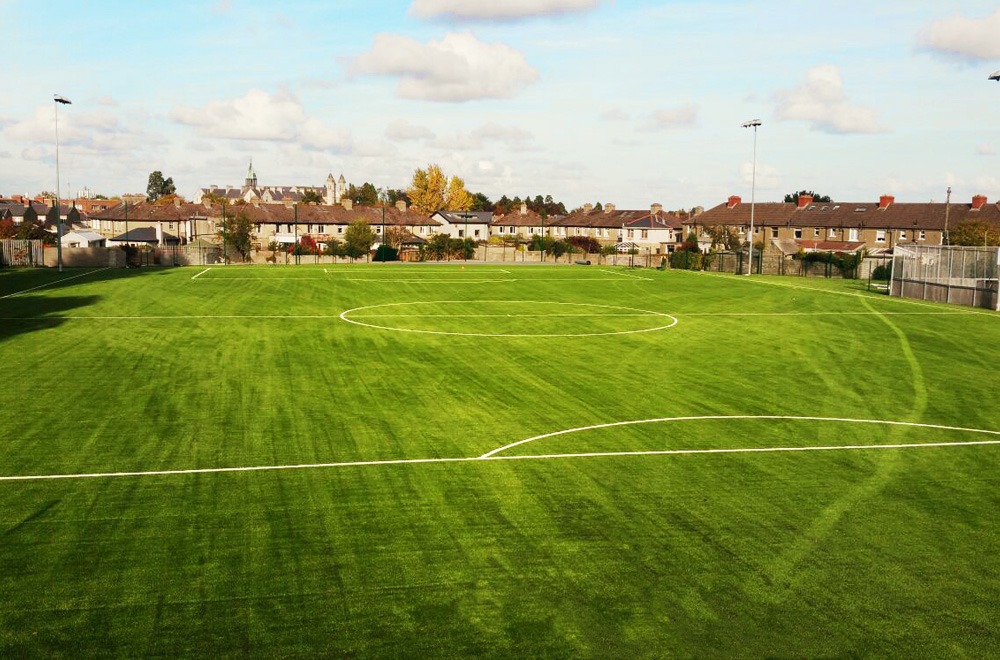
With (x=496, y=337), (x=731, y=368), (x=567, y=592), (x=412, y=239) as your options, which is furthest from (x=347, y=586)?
(x=412, y=239)

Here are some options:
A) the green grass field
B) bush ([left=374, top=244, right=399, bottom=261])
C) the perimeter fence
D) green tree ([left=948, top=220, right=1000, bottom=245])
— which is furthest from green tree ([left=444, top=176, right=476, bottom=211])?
the green grass field

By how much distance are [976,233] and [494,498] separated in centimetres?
8702

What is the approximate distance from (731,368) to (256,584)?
58.1ft

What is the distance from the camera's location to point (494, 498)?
1322 centimetres

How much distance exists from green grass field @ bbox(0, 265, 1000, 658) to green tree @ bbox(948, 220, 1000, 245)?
2532 inches

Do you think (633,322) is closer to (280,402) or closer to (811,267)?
(280,402)

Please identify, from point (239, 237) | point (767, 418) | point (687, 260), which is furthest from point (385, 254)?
point (767, 418)

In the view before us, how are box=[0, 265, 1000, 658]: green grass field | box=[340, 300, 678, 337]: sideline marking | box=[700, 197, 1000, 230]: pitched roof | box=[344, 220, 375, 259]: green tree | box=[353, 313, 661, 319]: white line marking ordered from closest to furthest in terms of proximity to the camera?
box=[0, 265, 1000, 658]: green grass field
box=[340, 300, 678, 337]: sideline marking
box=[353, 313, 661, 319]: white line marking
box=[344, 220, 375, 259]: green tree
box=[700, 197, 1000, 230]: pitched roof

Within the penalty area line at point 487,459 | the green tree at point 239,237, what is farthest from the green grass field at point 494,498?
the green tree at point 239,237

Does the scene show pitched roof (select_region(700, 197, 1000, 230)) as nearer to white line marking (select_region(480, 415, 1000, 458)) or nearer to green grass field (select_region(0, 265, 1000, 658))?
green grass field (select_region(0, 265, 1000, 658))

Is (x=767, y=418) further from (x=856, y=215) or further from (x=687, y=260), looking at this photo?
(x=856, y=215)

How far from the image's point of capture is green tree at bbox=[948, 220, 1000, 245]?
8462cm

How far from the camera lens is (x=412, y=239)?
116 meters

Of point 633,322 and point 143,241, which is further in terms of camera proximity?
point 143,241
